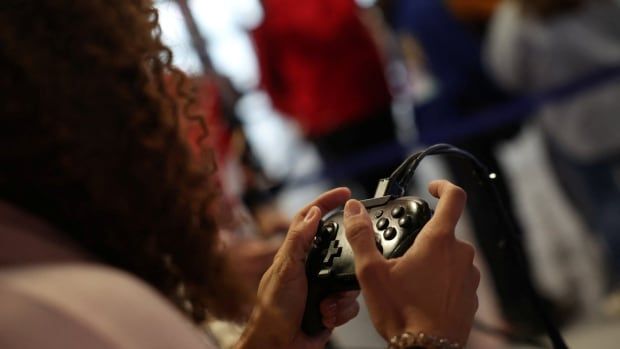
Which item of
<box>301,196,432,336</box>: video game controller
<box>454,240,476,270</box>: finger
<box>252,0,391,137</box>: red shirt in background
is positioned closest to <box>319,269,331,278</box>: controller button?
<box>301,196,432,336</box>: video game controller

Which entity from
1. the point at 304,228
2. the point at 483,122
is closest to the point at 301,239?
the point at 304,228

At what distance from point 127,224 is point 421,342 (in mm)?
341

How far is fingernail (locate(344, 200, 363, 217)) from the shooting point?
690 mm

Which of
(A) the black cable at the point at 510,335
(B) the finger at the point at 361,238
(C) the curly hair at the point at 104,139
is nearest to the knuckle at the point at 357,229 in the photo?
(B) the finger at the point at 361,238

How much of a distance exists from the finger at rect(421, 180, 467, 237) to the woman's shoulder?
0.62 feet

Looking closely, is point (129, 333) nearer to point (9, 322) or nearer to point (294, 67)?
point (9, 322)

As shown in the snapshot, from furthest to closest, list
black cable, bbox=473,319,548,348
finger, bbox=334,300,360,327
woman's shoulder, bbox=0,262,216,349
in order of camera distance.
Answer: black cable, bbox=473,319,548,348 < finger, bbox=334,300,360,327 < woman's shoulder, bbox=0,262,216,349

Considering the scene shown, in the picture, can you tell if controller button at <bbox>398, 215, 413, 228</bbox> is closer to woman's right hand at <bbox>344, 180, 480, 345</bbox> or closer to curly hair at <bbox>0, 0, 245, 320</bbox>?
woman's right hand at <bbox>344, 180, 480, 345</bbox>

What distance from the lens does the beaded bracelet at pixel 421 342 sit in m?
0.64

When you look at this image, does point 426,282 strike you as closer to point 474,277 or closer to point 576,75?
point 474,277

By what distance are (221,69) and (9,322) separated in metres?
2.51

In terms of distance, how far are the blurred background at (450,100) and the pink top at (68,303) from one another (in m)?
1.32

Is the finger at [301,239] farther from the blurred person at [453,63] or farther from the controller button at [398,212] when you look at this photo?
the blurred person at [453,63]

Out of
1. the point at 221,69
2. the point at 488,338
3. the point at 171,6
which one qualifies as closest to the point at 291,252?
the point at 171,6
